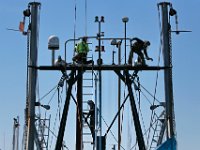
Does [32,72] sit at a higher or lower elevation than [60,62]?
lower

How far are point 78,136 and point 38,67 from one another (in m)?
2.16

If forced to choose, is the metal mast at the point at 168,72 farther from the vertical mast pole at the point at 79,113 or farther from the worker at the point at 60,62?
the worker at the point at 60,62

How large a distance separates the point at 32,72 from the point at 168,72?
3703mm

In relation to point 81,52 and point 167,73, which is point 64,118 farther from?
point 167,73

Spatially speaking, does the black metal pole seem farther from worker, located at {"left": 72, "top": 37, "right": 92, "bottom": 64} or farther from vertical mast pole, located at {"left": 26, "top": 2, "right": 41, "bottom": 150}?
vertical mast pole, located at {"left": 26, "top": 2, "right": 41, "bottom": 150}

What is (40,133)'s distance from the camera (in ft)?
55.9

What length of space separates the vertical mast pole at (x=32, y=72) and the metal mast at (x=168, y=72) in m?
3.50

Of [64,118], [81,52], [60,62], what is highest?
[81,52]

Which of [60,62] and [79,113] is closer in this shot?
[79,113]

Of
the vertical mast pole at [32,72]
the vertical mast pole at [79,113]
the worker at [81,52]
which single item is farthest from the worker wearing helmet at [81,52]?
the vertical mast pole at [32,72]

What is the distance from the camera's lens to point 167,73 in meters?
17.4

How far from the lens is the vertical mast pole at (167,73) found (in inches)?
667

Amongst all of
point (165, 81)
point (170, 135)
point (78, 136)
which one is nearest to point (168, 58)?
point (165, 81)

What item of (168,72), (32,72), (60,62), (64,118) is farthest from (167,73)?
(32,72)
